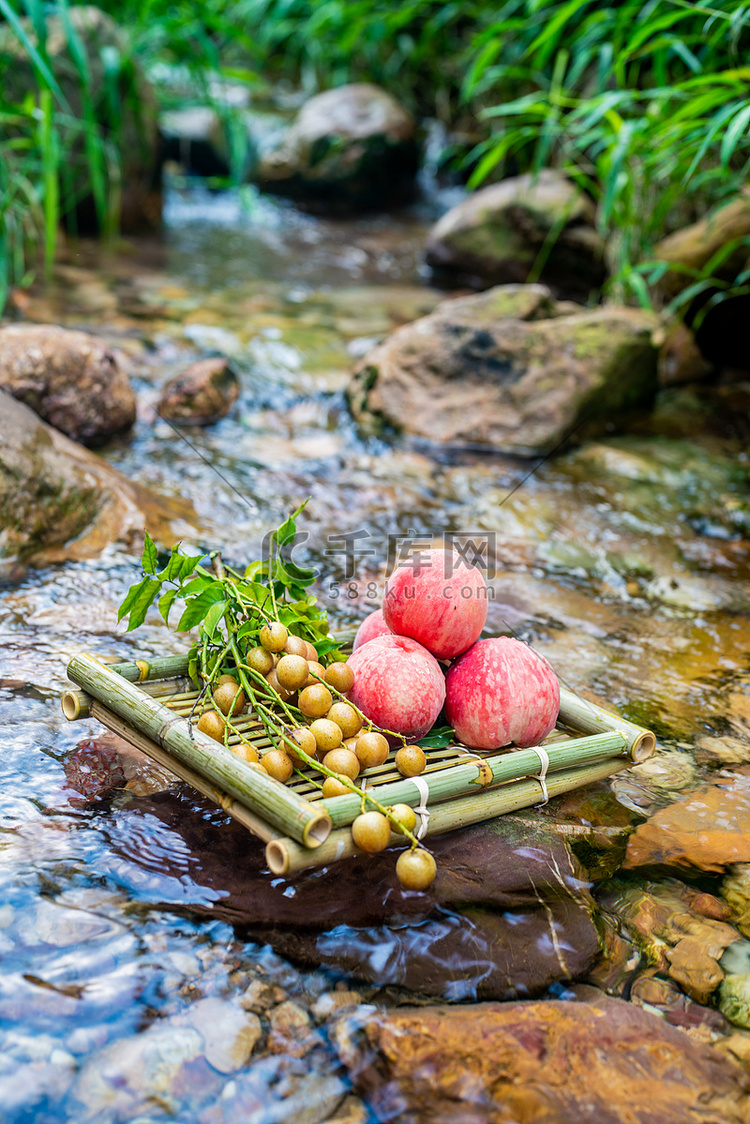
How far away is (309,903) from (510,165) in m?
8.23

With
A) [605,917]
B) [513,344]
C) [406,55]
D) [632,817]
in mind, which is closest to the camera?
[605,917]

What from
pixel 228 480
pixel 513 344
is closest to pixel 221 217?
pixel 513 344

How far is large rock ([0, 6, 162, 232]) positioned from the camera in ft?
18.6

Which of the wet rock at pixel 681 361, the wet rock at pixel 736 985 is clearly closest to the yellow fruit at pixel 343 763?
the wet rock at pixel 736 985

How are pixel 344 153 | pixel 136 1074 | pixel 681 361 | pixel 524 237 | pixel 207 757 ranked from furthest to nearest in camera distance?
pixel 344 153, pixel 524 237, pixel 681 361, pixel 207 757, pixel 136 1074

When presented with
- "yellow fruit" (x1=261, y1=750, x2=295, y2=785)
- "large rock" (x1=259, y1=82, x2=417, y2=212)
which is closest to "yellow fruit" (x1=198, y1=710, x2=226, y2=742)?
"yellow fruit" (x1=261, y1=750, x2=295, y2=785)

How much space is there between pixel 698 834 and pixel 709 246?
161 inches

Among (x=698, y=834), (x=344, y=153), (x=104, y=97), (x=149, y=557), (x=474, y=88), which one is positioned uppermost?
(x=474, y=88)

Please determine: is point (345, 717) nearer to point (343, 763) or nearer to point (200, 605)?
point (343, 763)

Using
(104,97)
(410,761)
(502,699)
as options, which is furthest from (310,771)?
(104,97)

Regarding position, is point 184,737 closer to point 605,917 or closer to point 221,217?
point 605,917

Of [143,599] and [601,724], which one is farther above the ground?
[143,599]

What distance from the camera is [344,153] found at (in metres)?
8.55

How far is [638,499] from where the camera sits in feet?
12.9
